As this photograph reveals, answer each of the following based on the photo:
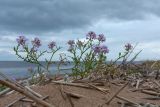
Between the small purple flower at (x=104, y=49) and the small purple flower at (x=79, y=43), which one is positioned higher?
the small purple flower at (x=79, y=43)

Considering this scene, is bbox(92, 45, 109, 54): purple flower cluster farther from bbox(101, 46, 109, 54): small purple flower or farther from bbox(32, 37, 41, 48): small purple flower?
bbox(32, 37, 41, 48): small purple flower

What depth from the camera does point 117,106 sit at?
4512 millimetres

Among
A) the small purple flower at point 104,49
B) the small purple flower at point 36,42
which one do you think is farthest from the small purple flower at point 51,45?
the small purple flower at point 104,49

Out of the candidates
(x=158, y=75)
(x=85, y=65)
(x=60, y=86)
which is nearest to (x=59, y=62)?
(x=85, y=65)

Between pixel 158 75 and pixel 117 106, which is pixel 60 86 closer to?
pixel 117 106

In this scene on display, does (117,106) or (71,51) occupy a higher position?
(71,51)

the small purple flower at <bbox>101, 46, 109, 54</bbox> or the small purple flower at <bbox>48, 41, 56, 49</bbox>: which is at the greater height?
the small purple flower at <bbox>48, 41, 56, 49</bbox>

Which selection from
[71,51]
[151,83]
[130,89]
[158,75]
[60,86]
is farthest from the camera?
[71,51]

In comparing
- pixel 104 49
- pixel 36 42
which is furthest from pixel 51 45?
pixel 104 49

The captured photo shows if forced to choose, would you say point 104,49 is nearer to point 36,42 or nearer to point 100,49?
point 100,49

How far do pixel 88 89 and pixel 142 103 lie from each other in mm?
598

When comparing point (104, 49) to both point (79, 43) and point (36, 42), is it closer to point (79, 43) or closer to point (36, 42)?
point (79, 43)

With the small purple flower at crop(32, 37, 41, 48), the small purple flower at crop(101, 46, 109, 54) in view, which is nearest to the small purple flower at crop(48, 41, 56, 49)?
the small purple flower at crop(32, 37, 41, 48)

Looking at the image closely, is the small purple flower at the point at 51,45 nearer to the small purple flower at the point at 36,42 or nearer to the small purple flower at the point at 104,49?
the small purple flower at the point at 36,42
